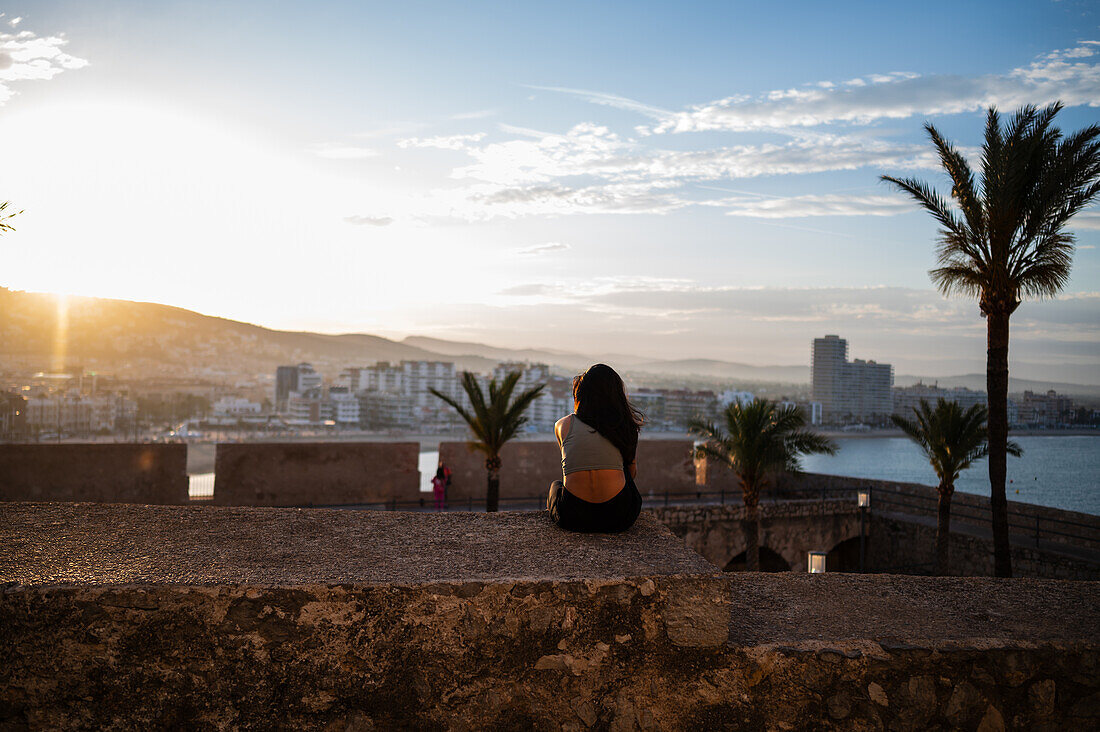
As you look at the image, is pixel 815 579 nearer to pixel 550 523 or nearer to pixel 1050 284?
pixel 550 523

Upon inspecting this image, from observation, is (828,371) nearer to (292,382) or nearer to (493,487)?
(292,382)

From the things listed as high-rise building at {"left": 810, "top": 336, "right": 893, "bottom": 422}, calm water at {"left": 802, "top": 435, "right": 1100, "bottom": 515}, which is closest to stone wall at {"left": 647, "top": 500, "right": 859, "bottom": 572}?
calm water at {"left": 802, "top": 435, "right": 1100, "bottom": 515}

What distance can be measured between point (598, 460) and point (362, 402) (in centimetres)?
11977

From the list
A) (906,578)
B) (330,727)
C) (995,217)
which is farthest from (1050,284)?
(330,727)

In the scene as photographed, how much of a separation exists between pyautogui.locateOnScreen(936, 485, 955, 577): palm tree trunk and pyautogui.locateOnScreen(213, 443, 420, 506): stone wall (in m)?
11.1

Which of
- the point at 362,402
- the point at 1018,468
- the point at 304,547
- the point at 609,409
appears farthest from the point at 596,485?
the point at 362,402

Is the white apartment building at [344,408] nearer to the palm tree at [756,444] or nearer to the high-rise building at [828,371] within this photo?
the high-rise building at [828,371]

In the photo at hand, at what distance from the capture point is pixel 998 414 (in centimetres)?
1204

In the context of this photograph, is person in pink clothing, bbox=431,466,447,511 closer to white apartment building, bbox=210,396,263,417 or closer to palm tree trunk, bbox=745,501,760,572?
palm tree trunk, bbox=745,501,760,572

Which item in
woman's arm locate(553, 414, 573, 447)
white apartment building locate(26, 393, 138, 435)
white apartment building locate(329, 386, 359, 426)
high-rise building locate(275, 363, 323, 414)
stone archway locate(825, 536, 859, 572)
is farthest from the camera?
high-rise building locate(275, 363, 323, 414)

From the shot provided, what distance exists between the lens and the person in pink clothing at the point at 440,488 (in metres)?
16.1

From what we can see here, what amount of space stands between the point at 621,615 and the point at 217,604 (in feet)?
3.47

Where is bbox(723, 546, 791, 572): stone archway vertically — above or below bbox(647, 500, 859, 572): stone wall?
below

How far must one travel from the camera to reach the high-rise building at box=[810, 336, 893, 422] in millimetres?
131875
